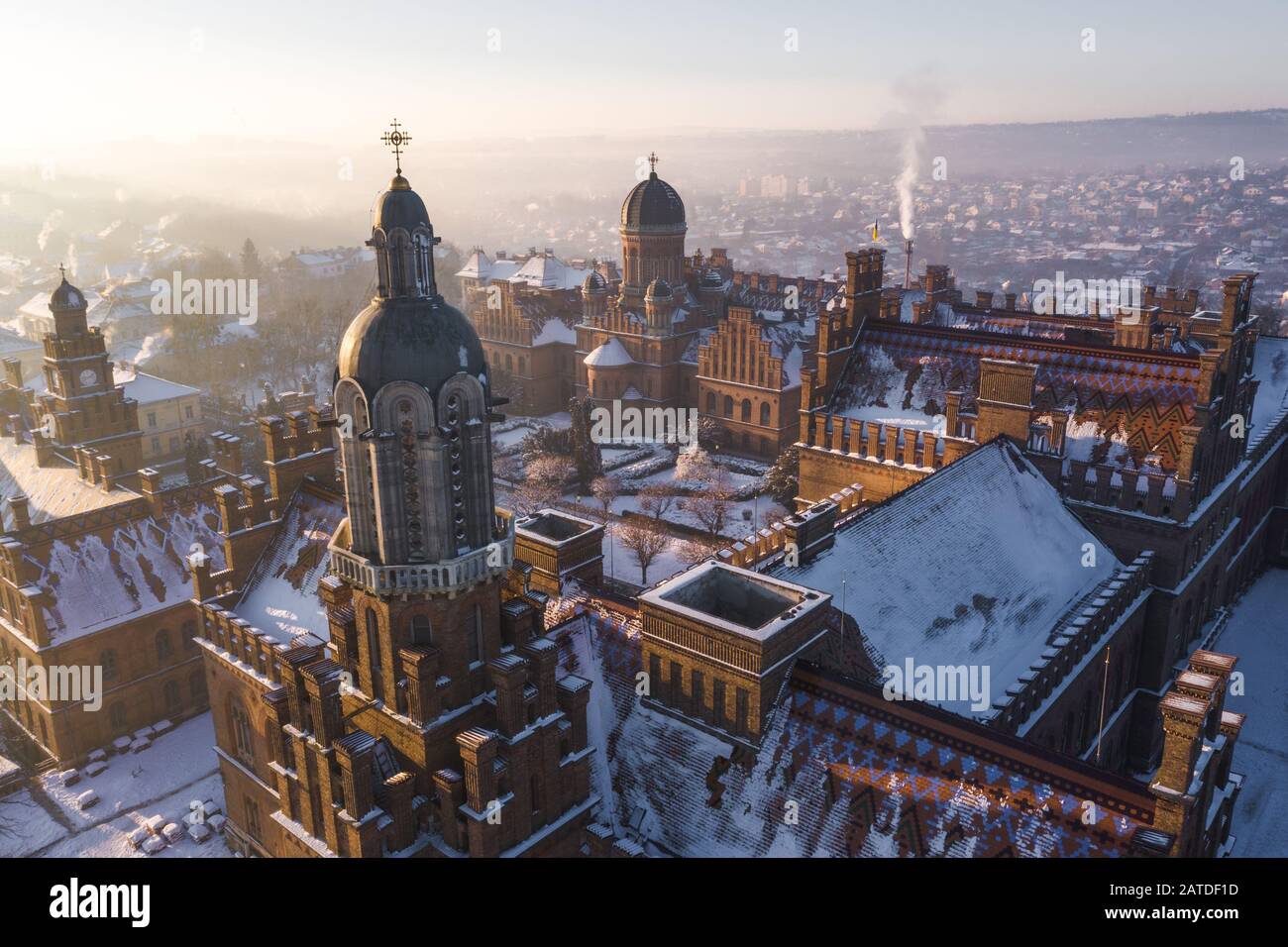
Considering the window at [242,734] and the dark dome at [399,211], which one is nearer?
the dark dome at [399,211]

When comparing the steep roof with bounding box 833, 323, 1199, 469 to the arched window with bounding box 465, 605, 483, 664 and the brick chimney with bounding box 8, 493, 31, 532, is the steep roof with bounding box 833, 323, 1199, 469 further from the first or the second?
the brick chimney with bounding box 8, 493, 31, 532

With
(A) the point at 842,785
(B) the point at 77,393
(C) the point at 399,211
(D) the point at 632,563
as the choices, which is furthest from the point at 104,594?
(A) the point at 842,785

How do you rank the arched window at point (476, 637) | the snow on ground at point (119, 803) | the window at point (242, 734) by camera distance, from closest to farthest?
the arched window at point (476, 637) < the window at point (242, 734) < the snow on ground at point (119, 803)

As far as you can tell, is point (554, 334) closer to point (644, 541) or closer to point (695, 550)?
point (695, 550)

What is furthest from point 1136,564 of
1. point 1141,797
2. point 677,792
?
point 677,792

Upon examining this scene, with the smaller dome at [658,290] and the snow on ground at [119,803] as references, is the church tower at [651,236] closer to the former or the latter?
the smaller dome at [658,290]

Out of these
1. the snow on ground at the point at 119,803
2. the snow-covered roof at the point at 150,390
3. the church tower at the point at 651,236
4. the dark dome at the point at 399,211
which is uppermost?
the church tower at the point at 651,236

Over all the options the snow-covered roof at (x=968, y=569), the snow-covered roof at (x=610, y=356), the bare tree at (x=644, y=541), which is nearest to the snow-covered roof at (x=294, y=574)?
the snow-covered roof at (x=968, y=569)
